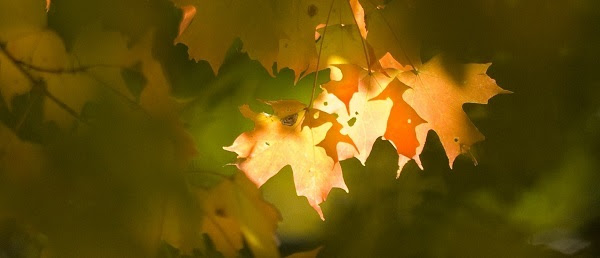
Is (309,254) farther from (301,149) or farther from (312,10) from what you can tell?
(312,10)

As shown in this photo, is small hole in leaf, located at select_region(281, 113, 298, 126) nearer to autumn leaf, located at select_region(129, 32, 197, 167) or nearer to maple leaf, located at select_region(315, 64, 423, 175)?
maple leaf, located at select_region(315, 64, 423, 175)

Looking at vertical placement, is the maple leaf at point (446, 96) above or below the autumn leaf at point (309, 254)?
above

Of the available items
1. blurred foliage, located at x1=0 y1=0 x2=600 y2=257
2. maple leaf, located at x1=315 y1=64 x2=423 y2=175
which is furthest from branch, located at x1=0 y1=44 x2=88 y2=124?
maple leaf, located at x1=315 y1=64 x2=423 y2=175

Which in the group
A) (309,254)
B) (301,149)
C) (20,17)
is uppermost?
(20,17)

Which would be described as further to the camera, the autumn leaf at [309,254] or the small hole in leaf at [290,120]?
the autumn leaf at [309,254]

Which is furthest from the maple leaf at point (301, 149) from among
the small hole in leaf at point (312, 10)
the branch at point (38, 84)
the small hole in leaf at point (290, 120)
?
the branch at point (38, 84)

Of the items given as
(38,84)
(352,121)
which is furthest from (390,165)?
(38,84)

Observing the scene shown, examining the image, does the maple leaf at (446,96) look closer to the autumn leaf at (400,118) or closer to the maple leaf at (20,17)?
the autumn leaf at (400,118)
